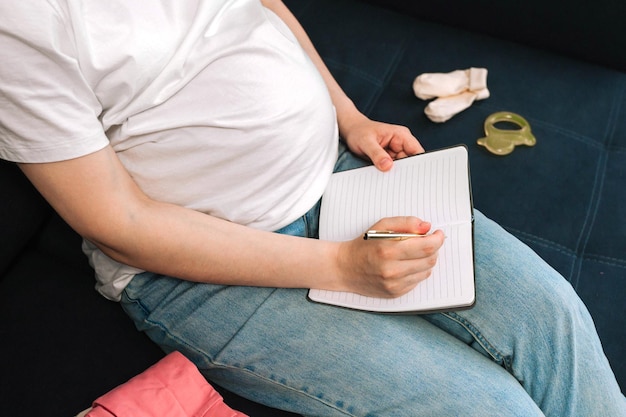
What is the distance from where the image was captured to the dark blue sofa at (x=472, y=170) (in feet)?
3.31

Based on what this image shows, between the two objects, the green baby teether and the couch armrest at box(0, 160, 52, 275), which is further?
the green baby teether

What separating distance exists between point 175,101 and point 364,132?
35 centimetres

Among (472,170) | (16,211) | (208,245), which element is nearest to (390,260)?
(208,245)

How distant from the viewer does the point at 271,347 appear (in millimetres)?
854

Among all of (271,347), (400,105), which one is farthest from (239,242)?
(400,105)

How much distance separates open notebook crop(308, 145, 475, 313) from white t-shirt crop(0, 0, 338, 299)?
0.17ft

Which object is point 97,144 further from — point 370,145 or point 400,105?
point 400,105

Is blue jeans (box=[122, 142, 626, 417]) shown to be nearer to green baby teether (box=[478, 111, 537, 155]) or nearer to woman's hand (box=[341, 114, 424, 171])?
woman's hand (box=[341, 114, 424, 171])

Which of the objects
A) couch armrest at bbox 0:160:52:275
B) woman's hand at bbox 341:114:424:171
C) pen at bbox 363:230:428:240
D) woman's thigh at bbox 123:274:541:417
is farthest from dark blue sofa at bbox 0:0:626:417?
pen at bbox 363:230:428:240

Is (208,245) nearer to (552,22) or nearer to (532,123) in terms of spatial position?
(532,123)

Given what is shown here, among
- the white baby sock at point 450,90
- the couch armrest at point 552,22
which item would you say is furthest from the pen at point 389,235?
the couch armrest at point 552,22

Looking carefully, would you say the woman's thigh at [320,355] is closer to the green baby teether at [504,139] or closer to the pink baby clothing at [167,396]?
the pink baby clothing at [167,396]

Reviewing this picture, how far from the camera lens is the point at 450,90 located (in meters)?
1.34

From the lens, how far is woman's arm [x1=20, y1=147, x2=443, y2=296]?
30.5 inches
